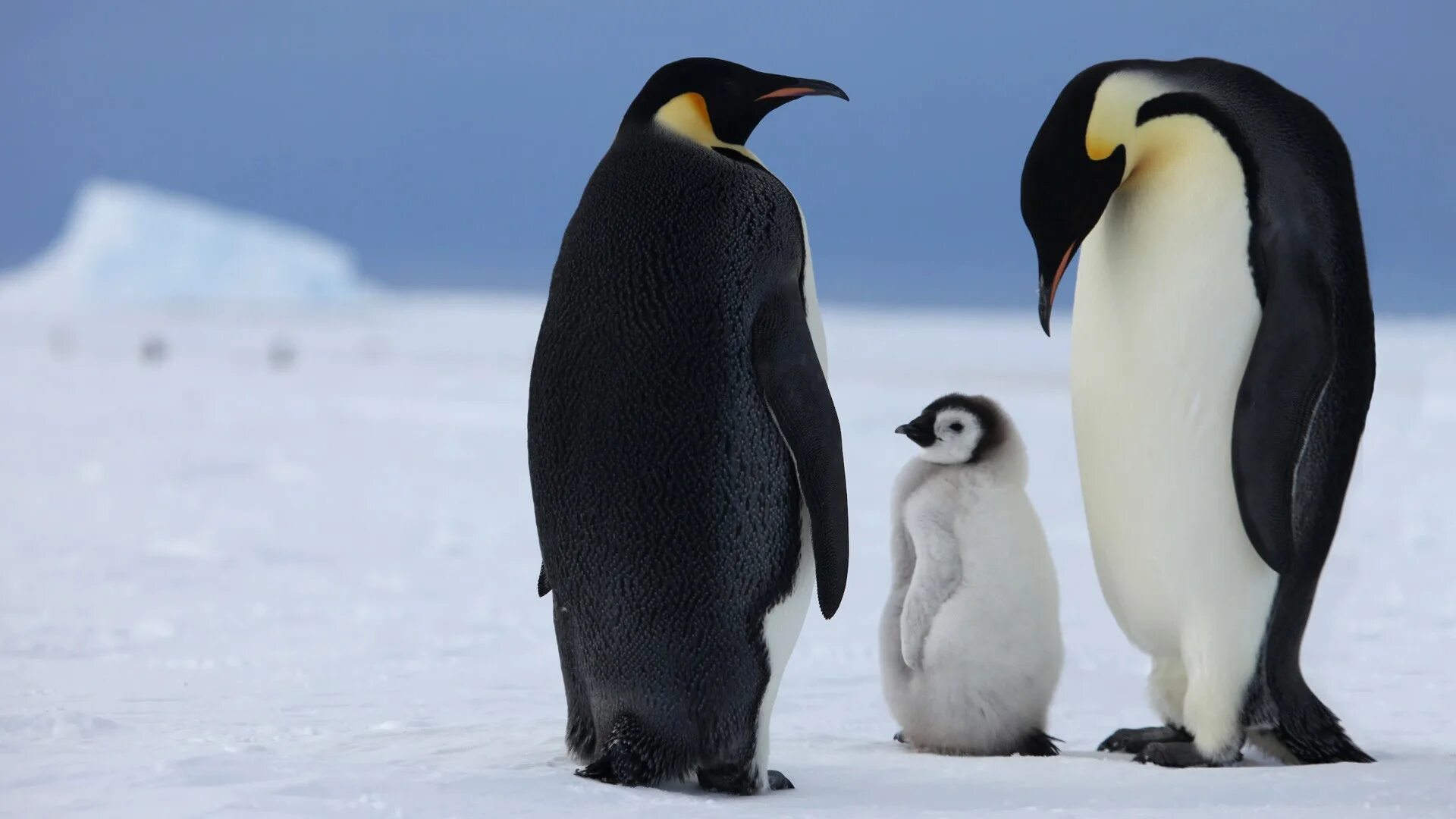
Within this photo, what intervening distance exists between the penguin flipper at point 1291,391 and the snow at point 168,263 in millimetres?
26136

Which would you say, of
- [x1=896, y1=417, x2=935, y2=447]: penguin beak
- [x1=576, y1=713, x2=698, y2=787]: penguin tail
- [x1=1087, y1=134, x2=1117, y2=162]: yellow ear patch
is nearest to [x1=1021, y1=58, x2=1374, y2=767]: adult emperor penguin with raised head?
[x1=1087, y1=134, x2=1117, y2=162]: yellow ear patch

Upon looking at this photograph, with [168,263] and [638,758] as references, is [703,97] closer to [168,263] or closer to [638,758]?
[638,758]

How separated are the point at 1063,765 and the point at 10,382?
37.9 feet

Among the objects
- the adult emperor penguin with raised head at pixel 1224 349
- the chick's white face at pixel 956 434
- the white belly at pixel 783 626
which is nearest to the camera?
the white belly at pixel 783 626

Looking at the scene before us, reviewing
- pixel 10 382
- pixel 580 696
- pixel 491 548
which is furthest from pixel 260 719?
pixel 10 382

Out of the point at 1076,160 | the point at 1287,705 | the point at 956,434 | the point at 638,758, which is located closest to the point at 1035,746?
the point at 1287,705

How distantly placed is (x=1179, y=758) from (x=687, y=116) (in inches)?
54.5

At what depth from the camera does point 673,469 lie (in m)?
2.18

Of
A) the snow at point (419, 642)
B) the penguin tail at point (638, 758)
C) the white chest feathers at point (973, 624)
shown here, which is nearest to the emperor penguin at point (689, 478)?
Result: the penguin tail at point (638, 758)

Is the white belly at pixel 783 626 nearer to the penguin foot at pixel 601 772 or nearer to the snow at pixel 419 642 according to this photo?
the snow at pixel 419 642

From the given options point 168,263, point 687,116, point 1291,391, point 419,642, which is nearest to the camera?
point 1291,391

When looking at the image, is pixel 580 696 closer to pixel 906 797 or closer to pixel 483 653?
pixel 906 797

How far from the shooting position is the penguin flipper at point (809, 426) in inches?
85.6

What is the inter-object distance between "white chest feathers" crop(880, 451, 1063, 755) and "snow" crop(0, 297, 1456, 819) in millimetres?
125
